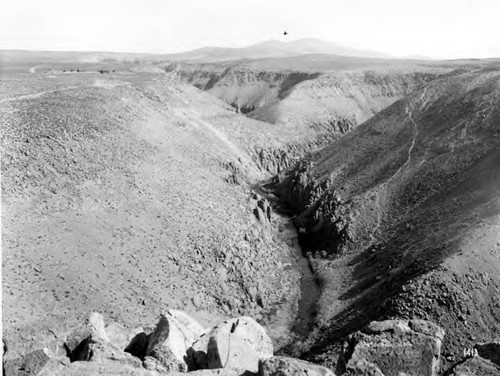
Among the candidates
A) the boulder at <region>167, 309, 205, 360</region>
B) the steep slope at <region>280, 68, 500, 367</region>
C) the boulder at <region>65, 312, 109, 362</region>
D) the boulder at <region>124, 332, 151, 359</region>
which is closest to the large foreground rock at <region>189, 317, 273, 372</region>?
the boulder at <region>167, 309, 205, 360</region>

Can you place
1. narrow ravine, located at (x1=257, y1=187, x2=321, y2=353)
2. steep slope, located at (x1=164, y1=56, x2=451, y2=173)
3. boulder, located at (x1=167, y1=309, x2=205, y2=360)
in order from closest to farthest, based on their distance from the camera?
1. boulder, located at (x1=167, y1=309, x2=205, y2=360)
2. narrow ravine, located at (x1=257, y1=187, x2=321, y2=353)
3. steep slope, located at (x1=164, y1=56, x2=451, y2=173)

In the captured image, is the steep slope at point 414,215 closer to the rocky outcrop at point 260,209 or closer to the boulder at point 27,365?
the rocky outcrop at point 260,209

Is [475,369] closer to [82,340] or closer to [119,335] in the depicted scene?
[82,340]

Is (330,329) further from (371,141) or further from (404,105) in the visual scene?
(404,105)

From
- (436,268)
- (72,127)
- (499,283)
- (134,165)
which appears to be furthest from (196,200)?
(499,283)

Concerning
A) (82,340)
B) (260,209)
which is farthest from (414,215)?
(82,340)

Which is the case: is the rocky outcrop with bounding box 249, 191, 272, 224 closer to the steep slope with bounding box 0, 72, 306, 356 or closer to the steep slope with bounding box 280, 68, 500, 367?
the steep slope with bounding box 0, 72, 306, 356

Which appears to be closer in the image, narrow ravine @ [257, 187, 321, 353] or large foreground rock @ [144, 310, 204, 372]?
large foreground rock @ [144, 310, 204, 372]
